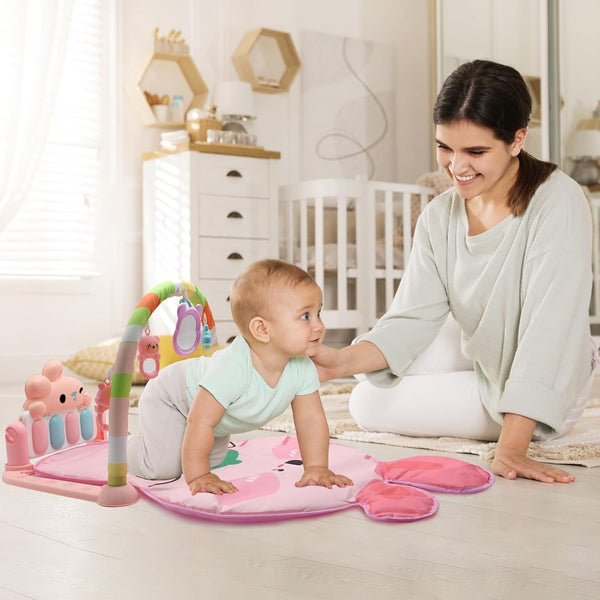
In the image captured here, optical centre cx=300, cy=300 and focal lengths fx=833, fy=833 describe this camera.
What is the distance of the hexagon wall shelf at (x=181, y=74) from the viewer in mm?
4043

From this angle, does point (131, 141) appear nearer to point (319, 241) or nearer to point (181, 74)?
point (181, 74)

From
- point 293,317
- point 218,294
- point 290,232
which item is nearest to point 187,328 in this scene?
point 293,317

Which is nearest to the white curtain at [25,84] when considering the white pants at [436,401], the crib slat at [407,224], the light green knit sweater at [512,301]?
the crib slat at [407,224]

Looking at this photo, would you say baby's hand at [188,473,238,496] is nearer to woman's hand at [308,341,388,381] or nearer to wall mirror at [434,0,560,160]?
woman's hand at [308,341,388,381]

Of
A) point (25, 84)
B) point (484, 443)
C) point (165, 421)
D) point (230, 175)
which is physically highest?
point (25, 84)

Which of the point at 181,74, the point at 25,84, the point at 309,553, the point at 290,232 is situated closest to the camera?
the point at 309,553

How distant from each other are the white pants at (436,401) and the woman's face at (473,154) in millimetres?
538

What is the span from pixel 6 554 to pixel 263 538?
1.18ft

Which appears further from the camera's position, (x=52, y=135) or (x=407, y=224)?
(x=407, y=224)

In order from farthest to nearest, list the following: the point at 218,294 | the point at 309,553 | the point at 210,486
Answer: the point at 218,294 → the point at 210,486 → the point at 309,553

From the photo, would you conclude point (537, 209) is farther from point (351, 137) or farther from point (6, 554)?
point (351, 137)

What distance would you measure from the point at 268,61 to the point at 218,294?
152cm

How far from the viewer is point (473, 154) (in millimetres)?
1657

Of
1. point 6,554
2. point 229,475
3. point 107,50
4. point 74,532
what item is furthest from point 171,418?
point 107,50
